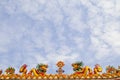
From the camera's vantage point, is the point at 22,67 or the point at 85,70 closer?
the point at 85,70

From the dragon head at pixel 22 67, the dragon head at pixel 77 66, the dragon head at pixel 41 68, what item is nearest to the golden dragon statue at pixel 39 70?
the dragon head at pixel 41 68

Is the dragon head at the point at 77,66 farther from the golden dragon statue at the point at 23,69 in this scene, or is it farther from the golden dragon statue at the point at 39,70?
the golden dragon statue at the point at 23,69

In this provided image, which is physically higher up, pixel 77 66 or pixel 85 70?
pixel 77 66

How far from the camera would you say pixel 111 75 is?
1430 cm

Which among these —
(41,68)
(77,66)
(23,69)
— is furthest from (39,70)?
(77,66)

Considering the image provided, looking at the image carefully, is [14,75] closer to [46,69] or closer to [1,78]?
[1,78]

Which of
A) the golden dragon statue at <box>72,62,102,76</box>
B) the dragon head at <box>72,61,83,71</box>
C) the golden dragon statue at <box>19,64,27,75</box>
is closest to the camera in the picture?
the golden dragon statue at <box>72,62,102,76</box>

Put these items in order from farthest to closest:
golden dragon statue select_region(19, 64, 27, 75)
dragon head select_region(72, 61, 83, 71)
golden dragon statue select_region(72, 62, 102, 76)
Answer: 1. dragon head select_region(72, 61, 83, 71)
2. golden dragon statue select_region(19, 64, 27, 75)
3. golden dragon statue select_region(72, 62, 102, 76)

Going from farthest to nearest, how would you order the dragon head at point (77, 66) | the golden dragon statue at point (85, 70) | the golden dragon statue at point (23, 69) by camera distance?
1. the dragon head at point (77, 66)
2. the golden dragon statue at point (23, 69)
3. the golden dragon statue at point (85, 70)

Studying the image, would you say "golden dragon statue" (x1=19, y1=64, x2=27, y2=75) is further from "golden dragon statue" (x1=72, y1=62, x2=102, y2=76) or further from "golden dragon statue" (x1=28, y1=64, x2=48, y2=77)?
"golden dragon statue" (x1=72, y1=62, x2=102, y2=76)

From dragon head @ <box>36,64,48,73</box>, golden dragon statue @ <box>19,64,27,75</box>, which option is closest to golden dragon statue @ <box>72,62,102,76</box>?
dragon head @ <box>36,64,48,73</box>

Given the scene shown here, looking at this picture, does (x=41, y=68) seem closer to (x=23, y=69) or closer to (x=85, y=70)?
(x=23, y=69)

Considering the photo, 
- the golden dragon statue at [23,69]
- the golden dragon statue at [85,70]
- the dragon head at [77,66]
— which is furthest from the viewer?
the dragon head at [77,66]

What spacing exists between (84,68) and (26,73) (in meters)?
3.70
